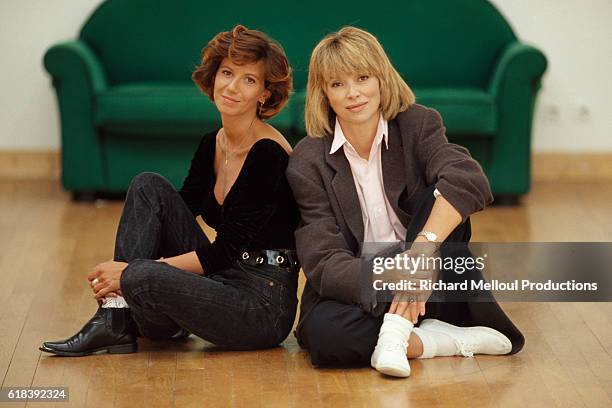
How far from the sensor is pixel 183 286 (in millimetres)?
2980

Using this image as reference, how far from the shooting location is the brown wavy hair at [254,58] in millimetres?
3117

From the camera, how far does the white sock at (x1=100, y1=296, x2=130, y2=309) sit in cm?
308

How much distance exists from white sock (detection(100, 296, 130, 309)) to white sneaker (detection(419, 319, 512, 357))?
0.81 m

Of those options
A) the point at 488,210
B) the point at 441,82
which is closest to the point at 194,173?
the point at 488,210

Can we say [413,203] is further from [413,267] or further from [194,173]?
[194,173]

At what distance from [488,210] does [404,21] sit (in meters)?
1.13

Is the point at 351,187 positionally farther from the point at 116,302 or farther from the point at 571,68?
the point at 571,68

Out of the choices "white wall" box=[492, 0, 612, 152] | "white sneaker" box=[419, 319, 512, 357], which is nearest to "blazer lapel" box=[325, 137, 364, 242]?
"white sneaker" box=[419, 319, 512, 357]

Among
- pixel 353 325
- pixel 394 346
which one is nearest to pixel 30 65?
pixel 353 325

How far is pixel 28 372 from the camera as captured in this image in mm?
3020

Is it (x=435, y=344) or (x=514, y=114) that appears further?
(x=514, y=114)

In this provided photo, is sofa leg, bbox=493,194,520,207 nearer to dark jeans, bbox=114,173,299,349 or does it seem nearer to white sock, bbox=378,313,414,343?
dark jeans, bbox=114,173,299,349

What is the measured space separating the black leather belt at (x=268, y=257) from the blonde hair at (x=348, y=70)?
1.10 ft

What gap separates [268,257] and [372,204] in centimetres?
32
